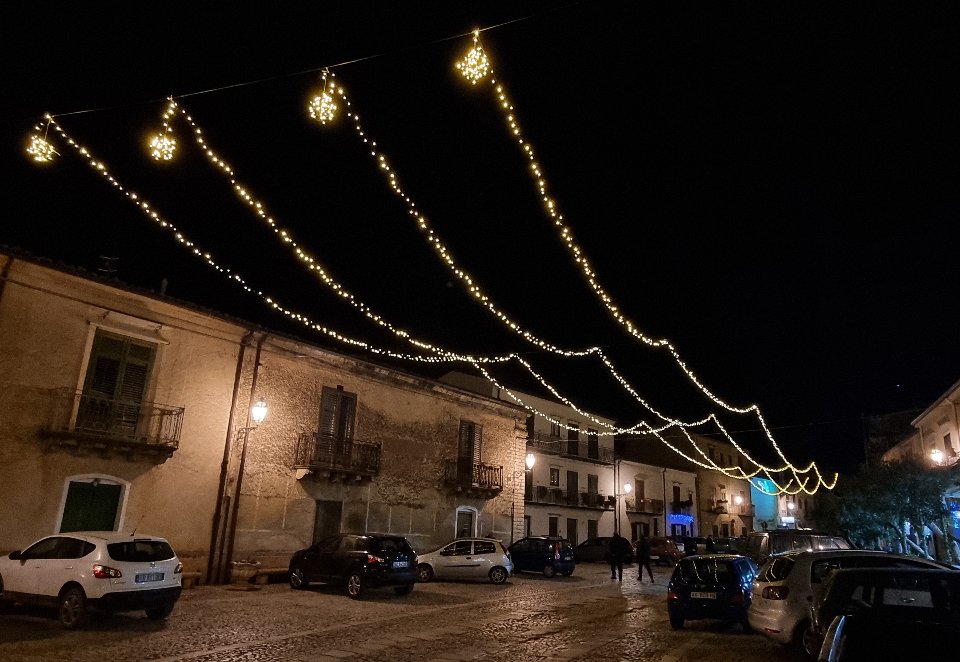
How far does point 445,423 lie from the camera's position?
909 inches

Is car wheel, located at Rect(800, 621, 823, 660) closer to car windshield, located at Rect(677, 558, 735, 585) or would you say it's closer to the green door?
car windshield, located at Rect(677, 558, 735, 585)

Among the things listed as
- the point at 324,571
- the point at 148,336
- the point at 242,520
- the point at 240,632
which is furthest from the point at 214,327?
the point at 240,632

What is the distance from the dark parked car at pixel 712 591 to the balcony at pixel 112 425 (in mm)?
11209

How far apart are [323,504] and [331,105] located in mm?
13370

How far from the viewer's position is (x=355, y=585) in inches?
548

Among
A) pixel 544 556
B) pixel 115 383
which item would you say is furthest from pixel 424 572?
pixel 115 383

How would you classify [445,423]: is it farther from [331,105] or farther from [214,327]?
[331,105]

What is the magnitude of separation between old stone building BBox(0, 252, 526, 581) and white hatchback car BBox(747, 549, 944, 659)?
12366 mm

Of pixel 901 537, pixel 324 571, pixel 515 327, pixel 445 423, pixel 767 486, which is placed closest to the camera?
pixel 324 571

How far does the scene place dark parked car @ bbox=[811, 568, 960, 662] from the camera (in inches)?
172

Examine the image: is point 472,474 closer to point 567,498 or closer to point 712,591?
point 567,498

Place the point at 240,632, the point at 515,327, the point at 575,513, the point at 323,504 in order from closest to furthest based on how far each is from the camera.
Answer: the point at 240,632, the point at 515,327, the point at 323,504, the point at 575,513

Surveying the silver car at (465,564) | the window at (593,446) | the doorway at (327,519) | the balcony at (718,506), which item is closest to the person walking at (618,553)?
the silver car at (465,564)

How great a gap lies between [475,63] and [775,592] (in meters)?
7.98
